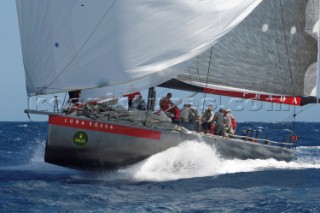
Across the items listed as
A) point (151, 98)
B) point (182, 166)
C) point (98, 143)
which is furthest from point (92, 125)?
point (151, 98)

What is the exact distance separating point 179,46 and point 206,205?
442 cm

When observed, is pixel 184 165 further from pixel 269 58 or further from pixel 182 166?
pixel 269 58

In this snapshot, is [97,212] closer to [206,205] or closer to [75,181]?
[206,205]

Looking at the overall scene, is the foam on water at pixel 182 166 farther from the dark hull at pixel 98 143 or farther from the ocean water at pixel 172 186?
the dark hull at pixel 98 143

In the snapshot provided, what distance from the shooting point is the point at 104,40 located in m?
15.6

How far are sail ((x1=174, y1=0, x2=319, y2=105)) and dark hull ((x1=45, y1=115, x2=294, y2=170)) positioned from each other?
3217 mm

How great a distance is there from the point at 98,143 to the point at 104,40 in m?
2.43

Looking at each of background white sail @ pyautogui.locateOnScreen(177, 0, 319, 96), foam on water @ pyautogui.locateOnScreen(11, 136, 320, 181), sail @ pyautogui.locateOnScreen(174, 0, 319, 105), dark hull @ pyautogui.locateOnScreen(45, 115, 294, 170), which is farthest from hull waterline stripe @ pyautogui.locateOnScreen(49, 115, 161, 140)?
sail @ pyautogui.locateOnScreen(174, 0, 319, 105)

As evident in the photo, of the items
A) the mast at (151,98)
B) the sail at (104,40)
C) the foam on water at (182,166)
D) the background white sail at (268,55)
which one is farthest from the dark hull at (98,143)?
the background white sail at (268,55)

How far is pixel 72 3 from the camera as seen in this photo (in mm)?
15711

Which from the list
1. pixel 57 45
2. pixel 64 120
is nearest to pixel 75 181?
pixel 64 120

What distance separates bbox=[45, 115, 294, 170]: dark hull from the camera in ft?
53.3

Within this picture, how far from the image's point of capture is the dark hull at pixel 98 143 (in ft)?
53.3

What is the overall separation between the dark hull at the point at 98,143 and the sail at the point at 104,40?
95cm
